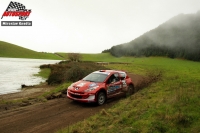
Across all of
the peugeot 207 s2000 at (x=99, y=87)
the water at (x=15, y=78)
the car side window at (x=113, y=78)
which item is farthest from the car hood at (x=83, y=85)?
the water at (x=15, y=78)

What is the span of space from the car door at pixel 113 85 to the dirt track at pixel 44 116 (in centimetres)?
A: 76

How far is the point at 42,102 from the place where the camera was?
1150 cm

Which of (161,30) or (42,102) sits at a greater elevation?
(161,30)

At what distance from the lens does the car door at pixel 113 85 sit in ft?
37.7

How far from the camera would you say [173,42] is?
10731cm

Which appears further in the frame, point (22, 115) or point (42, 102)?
point (42, 102)

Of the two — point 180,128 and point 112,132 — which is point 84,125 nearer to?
point 112,132

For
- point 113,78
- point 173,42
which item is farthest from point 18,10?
point 173,42

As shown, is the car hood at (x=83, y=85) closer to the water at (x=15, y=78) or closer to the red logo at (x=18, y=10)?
the water at (x=15, y=78)

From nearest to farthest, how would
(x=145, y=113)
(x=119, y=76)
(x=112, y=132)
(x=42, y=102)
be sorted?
(x=112, y=132)
(x=145, y=113)
(x=42, y=102)
(x=119, y=76)

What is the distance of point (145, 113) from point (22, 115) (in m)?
5.91

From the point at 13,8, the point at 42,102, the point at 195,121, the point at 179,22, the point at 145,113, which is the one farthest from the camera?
the point at 179,22

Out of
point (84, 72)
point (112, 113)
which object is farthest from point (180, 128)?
point (84, 72)

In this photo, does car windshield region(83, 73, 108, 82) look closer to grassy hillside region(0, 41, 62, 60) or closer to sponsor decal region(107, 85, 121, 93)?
sponsor decal region(107, 85, 121, 93)
